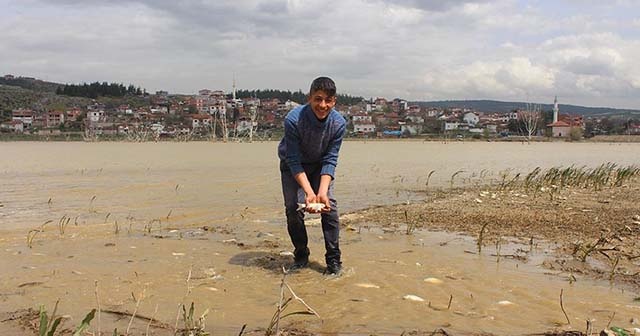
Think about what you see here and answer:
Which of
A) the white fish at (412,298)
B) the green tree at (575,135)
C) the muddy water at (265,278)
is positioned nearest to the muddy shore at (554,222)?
the muddy water at (265,278)

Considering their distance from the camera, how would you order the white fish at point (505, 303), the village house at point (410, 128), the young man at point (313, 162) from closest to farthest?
1. the white fish at point (505, 303)
2. the young man at point (313, 162)
3. the village house at point (410, 128)

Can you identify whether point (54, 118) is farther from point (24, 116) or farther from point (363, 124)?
point (363, 124)

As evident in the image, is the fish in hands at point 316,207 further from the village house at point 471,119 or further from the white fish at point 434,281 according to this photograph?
the village house at point 471,119

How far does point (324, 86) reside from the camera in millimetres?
4594

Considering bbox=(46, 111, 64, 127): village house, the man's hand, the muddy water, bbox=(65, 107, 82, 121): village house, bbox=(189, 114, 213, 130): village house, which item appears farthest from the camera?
bbox=(189, 114, 213, 130): village house

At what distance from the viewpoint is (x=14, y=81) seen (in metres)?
197

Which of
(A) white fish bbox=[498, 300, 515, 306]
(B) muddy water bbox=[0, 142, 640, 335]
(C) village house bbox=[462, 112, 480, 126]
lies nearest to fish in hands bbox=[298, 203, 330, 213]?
(B) muddy water bbox=[0, 142, 640, 335]

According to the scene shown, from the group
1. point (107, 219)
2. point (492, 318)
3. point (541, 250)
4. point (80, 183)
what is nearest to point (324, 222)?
point (492, 318)

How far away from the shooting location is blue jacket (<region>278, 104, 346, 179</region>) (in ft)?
15.6

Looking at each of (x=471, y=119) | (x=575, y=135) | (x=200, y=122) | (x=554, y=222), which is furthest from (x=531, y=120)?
(x=554, y=222)

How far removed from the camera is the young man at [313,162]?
459cm

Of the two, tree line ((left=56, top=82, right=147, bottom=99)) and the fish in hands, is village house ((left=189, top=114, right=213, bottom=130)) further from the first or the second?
the fish in hands

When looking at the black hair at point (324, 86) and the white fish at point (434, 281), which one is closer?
the white fish at point (434, 281)

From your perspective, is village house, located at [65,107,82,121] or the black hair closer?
the black hair
